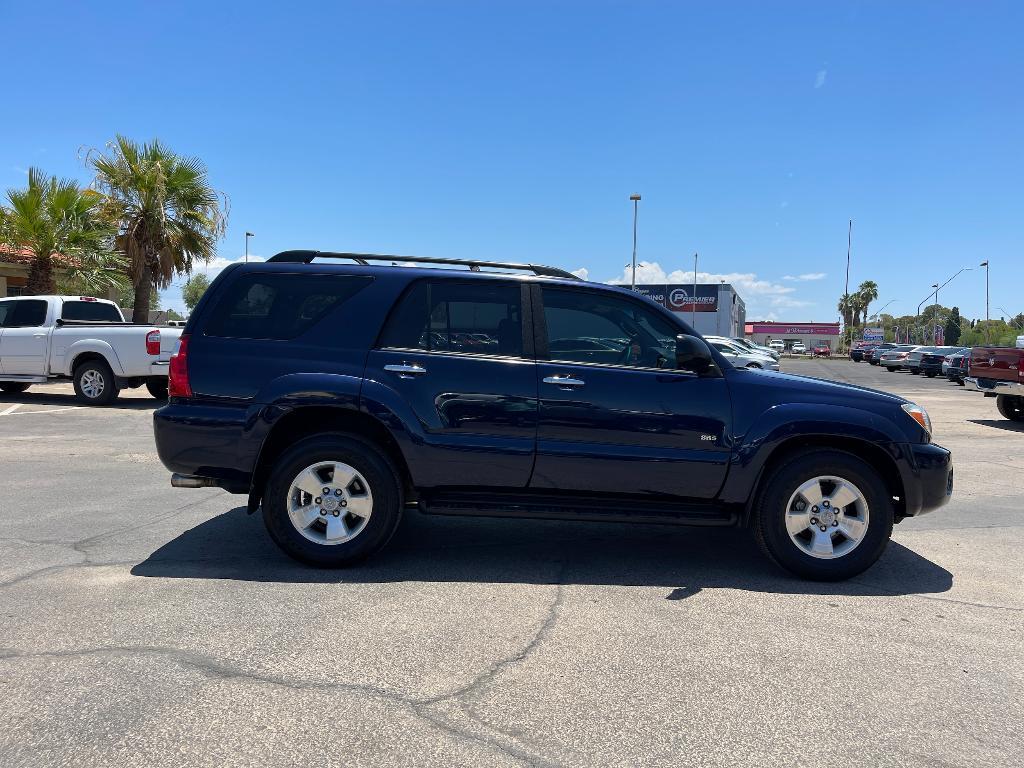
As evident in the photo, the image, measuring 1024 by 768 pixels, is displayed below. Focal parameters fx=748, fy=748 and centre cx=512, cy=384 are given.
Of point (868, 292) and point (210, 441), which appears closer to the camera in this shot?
point (210, 441)

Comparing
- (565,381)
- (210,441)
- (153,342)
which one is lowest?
(210,441)

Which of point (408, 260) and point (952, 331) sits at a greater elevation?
point (952, 331)

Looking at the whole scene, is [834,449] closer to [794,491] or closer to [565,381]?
[794,491]

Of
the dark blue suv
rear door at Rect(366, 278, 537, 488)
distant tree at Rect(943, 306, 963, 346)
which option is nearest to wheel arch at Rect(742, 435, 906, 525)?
the dark blue suv

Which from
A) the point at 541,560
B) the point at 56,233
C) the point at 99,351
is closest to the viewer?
the point at 541,560

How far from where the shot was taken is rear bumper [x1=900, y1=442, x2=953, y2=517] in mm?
4629

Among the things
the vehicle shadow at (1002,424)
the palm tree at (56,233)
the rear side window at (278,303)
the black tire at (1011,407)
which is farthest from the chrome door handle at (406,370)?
the palm tree at (56,233)

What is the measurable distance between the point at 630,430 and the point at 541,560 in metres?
1.11

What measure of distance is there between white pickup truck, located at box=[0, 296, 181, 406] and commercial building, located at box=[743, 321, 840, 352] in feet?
393

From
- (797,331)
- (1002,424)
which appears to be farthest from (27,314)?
(797,331)

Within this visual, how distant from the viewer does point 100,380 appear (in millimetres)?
13094

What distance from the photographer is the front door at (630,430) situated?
4551 millimetres

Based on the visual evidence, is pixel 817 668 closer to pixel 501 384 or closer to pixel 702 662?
pixel 702 662

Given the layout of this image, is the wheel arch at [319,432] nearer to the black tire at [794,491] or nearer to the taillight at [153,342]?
the black tire at [794,491]
